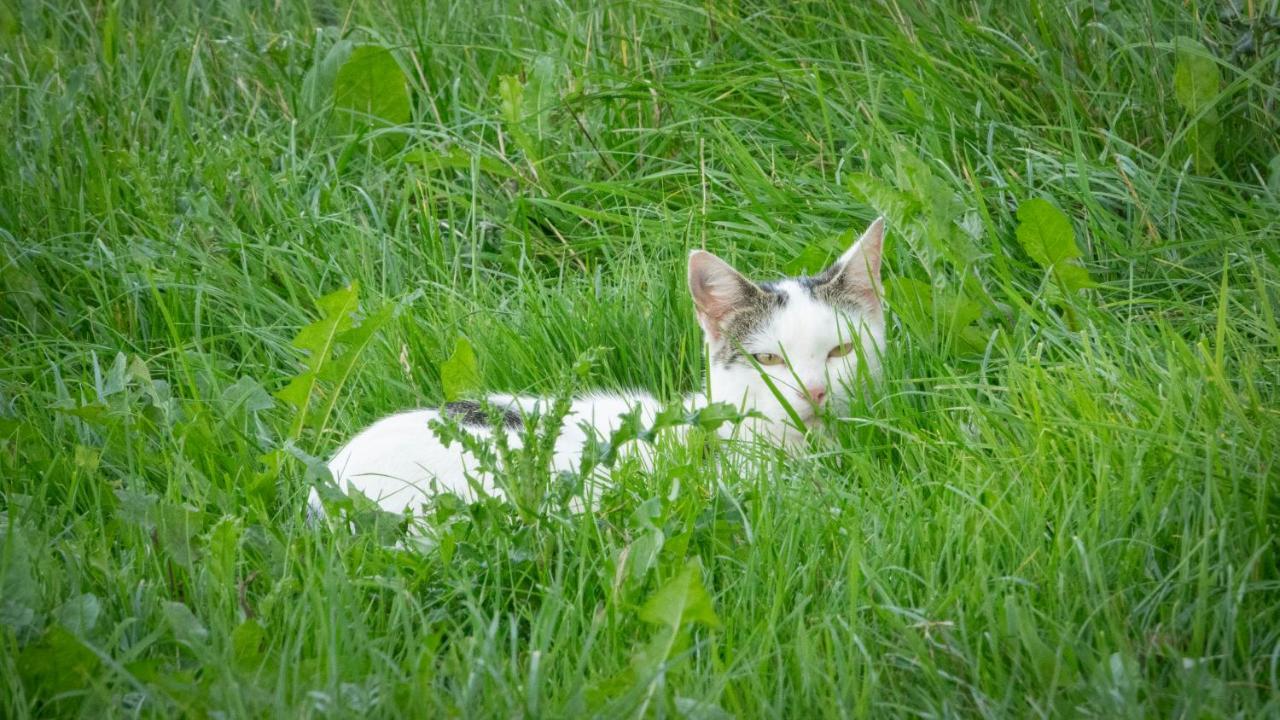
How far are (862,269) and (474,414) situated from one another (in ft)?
3.31

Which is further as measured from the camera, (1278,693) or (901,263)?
(901,263)

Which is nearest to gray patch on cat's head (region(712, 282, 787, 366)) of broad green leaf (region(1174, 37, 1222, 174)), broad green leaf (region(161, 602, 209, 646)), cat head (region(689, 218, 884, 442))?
cat head (region(689, 218, 884, 442))

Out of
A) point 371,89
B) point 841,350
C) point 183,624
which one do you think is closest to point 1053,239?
point 841,350

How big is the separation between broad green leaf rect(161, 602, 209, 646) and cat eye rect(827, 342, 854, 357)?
1.70m

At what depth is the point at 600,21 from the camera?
443cm

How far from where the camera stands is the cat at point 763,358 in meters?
2.96

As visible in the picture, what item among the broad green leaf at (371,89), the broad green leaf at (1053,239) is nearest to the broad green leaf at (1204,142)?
the broad green leaf at (1053,239)

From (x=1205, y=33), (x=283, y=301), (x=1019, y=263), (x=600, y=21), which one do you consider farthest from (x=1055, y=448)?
(x=600, y=21)

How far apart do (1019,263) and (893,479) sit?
0.98 m

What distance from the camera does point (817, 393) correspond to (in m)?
3.08

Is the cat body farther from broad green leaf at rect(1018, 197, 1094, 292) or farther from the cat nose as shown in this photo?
broad green leaf at rect(1018, 197, 1094, 292)

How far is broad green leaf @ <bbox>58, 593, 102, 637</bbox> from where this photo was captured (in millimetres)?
2113

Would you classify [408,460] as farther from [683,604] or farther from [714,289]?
[683,604]

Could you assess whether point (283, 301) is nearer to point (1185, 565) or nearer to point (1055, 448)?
point (1055, 448)
